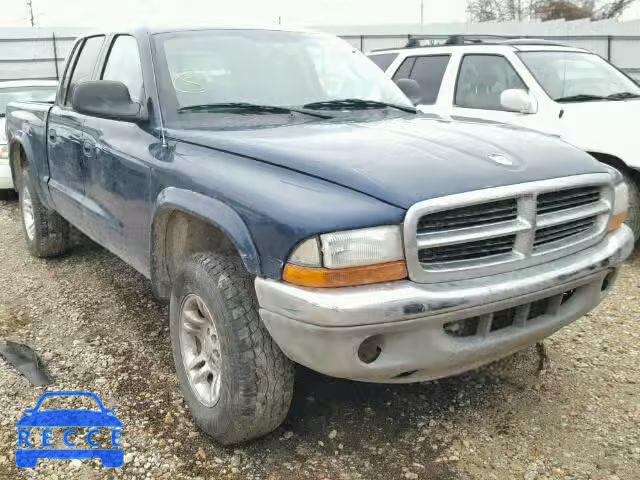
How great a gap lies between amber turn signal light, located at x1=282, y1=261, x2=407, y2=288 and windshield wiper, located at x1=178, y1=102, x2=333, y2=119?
128 cm

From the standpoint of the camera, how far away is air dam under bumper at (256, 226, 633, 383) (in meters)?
2.11

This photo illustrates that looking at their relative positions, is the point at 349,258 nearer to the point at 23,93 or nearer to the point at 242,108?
the point at 242,108

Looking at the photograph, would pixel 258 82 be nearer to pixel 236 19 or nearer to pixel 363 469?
pixel 236 19

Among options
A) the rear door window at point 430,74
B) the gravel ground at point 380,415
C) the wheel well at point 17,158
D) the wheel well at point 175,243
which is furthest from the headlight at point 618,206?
the wheel well at point 17,158

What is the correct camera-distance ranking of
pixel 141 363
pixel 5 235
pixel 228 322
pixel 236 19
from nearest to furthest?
pixel 228 322
pixel 141 363
pixel 236 19
pixel 5 235

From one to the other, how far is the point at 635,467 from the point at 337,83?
94.2 inches

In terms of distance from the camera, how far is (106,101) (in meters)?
3.14

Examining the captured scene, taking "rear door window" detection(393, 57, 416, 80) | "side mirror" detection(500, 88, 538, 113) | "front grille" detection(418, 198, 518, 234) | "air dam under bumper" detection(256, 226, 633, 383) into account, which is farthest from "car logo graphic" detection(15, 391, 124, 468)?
"rear door window" detection(393, 57, 416, 80)

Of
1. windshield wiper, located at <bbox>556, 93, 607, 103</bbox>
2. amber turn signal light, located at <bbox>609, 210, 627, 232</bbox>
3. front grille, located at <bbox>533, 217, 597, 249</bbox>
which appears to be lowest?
amber turn signal light, located at <bbox>609, 210, 627, 232</bbox>

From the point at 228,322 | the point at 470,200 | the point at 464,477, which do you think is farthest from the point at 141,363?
the point at 470,200

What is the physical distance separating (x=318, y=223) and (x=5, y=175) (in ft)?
22.0

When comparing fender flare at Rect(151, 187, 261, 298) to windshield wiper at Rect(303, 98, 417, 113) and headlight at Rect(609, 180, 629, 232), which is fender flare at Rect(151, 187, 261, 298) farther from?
headlight at Rect(609, 180, 629, 232)

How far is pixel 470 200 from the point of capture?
2.22 meters

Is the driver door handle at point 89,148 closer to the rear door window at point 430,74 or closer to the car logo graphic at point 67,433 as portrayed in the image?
the car logo graphic at point 67,433
